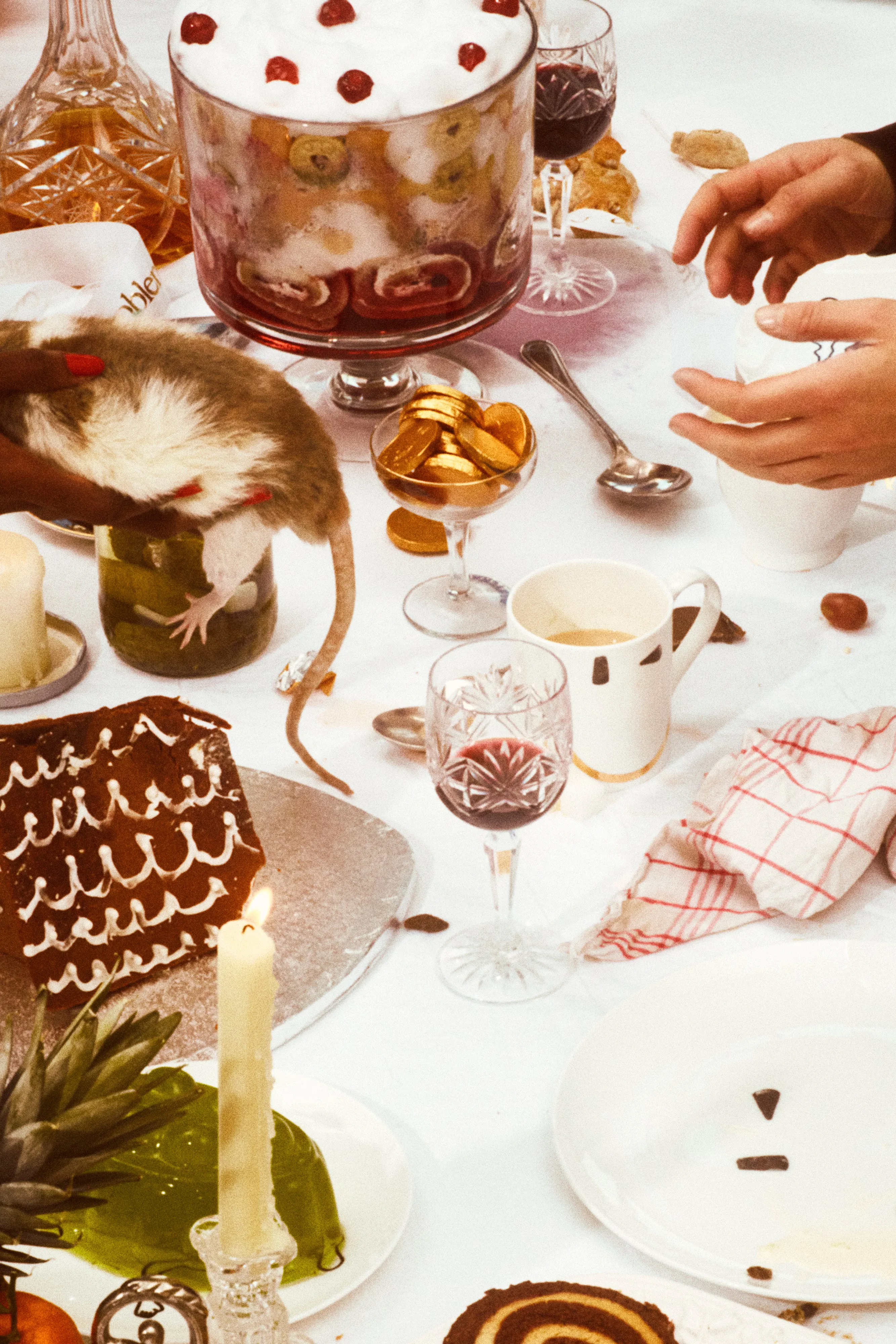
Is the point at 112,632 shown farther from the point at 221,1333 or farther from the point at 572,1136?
the point at 221,1333

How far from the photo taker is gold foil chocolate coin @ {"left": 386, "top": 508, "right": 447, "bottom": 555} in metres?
1.47

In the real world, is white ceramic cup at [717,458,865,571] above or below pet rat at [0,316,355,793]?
below

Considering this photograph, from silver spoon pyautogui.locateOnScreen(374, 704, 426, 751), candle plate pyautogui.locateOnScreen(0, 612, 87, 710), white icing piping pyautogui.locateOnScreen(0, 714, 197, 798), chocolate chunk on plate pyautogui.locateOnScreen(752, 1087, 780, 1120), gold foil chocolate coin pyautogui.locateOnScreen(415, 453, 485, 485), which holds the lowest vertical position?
candle plate pyautogui.locateOnScreen(0, 612, 87, 710)

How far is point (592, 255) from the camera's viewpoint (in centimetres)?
189

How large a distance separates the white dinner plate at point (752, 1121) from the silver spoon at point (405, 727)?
327 mm

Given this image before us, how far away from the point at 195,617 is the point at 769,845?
0.50 m

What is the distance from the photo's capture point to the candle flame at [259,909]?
0.50 metres

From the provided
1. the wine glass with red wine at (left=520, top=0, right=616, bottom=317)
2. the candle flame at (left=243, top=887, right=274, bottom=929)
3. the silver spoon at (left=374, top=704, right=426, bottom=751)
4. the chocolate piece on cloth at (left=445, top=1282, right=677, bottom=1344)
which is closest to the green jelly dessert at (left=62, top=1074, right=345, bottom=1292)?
the chocolate piece on cloth at (left=445, top=1282, right=677, bottom=1344)

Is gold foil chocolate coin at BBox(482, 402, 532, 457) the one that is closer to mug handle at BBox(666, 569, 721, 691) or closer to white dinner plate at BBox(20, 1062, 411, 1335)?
mug handle at BBox(666, 569, 721, 691)

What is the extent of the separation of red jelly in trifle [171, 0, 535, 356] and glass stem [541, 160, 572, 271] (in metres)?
0.39

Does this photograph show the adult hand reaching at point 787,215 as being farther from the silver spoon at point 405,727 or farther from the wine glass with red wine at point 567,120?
the silver spoon at point 405,727

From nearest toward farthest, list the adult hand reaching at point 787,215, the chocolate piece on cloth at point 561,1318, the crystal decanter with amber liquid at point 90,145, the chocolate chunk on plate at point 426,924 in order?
the chocolate piece on cloth at point 561,1318 → the chocolate chunk on plate at point 426,924 → the adult hand reaching at point 787,215 → the crystal decanter with amber liquid at point 90,145

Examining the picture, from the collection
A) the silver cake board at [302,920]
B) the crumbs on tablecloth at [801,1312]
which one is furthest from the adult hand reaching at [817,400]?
the crumbs on tablecloth at [801,1312]

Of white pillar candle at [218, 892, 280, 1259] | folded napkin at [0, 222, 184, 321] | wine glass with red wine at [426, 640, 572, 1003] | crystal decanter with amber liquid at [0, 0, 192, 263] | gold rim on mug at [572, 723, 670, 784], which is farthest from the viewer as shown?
crystal decanter with amber liquid at [0, 0, 192, 263]
